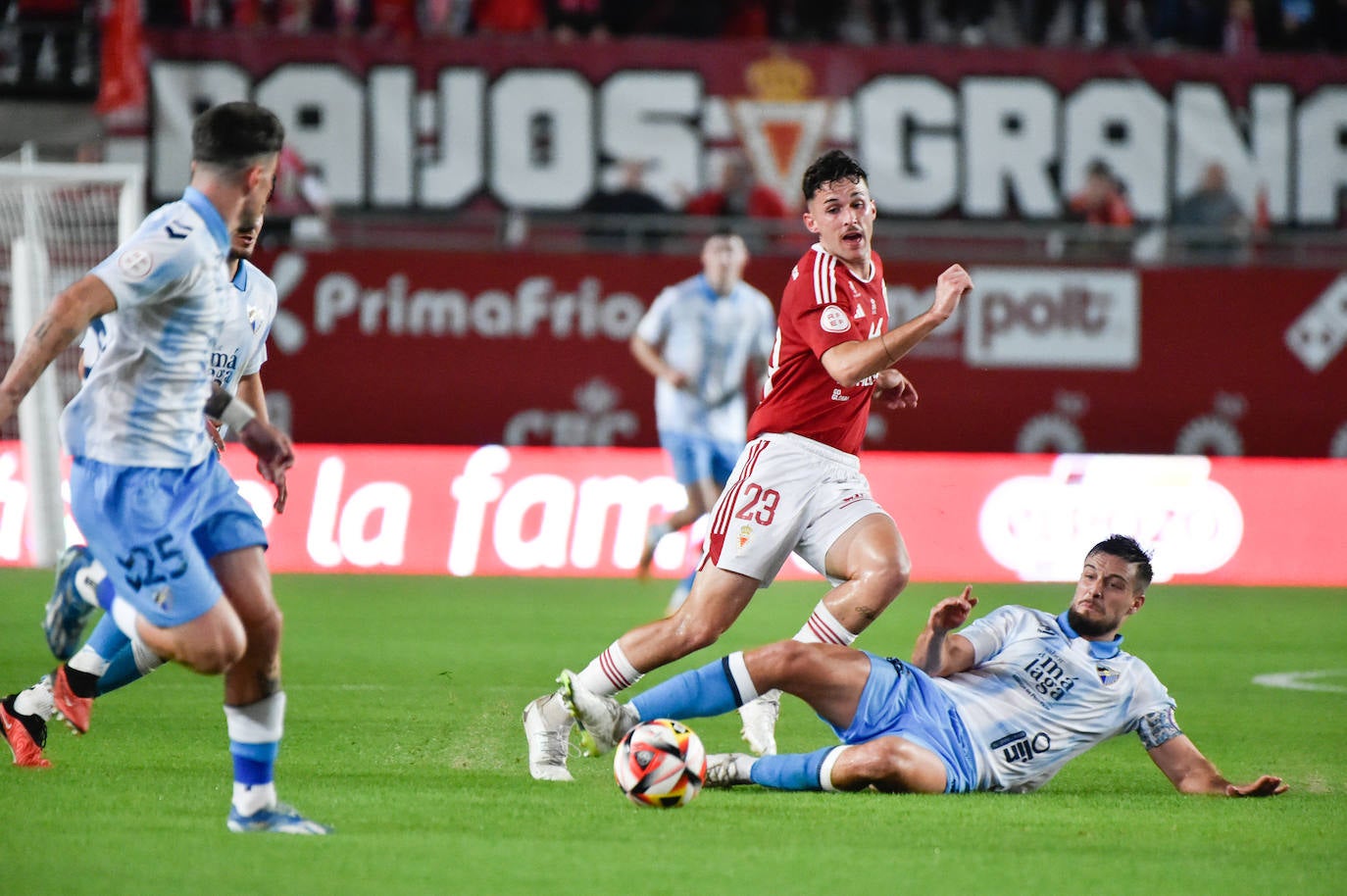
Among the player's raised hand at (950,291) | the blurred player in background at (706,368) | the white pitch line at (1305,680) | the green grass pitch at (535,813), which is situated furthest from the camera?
the blurred player in background at (706,368)

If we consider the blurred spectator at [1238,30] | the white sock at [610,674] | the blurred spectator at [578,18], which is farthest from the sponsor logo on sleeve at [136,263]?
the blurred spectator at [1238,30]

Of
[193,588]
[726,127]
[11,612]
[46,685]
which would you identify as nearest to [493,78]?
[726,127]

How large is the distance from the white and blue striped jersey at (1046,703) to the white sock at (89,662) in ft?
9.46

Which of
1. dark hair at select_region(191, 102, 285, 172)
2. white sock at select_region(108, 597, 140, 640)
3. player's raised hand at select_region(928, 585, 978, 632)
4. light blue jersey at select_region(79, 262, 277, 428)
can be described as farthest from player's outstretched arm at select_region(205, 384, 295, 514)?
player's raised hand at select_region(928, 585, 978, 632)

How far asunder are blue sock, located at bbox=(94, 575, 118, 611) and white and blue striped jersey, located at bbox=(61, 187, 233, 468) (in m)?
0.52

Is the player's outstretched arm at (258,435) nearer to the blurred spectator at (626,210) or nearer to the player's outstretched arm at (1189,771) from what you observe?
the player's outstretched arm at (1189,771)

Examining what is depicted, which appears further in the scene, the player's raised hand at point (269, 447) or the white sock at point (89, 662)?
the white sock at point (89, 662)

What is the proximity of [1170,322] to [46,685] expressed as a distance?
43.4 ft

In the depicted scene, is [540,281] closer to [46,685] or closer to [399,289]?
[399,289]

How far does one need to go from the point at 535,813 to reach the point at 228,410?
158cm

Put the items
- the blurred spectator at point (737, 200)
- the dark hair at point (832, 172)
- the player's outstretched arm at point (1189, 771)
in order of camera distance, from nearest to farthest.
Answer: the player's outstretched arm at point (1189, 771) → the dark hair at point (832, 172) → the blurred spectator at point (737, 200)

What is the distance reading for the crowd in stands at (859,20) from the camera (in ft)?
61.5

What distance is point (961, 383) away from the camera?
57.5 ft

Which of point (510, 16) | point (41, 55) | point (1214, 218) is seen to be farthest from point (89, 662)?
point (1214, 218)
